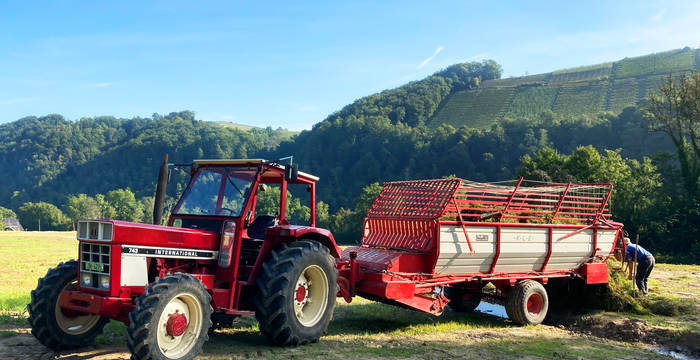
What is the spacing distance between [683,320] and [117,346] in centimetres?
956

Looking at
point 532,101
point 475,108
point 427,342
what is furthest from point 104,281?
point 475,108

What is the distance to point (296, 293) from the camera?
284 inches

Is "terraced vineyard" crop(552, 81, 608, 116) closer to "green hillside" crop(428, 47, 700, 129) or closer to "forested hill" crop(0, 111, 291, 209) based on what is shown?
"green hillside" crop(428, 47, 700, 129)

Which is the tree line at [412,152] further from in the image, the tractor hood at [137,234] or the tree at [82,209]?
the tractor hood at [137,234]

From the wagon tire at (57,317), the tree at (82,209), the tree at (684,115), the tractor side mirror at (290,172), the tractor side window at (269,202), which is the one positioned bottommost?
the tree at (82,209)

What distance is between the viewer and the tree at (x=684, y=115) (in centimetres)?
3522

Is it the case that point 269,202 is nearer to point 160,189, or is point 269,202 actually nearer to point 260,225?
point 260,225

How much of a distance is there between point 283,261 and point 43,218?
358 feet

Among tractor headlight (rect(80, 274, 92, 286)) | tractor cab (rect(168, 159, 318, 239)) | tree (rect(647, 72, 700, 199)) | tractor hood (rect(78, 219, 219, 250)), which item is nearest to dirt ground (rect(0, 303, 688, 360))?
tractor headlight (rect(80, 274, 92, 286))

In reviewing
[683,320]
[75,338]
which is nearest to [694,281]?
[683,320]

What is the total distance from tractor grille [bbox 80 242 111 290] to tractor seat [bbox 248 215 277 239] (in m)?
2.01

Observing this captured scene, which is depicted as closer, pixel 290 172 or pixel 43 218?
pixel 290 172

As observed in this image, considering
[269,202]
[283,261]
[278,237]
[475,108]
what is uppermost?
[475,108]

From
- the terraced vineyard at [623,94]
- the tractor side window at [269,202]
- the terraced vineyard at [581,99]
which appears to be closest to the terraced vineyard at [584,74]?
the terraced vineyard at [581,99]
